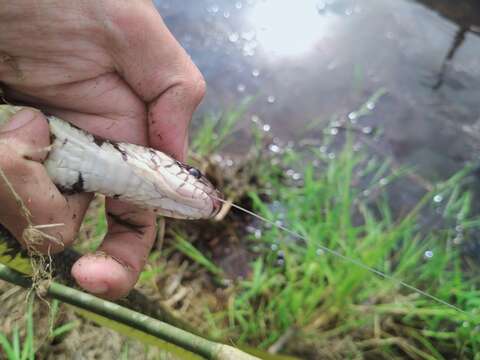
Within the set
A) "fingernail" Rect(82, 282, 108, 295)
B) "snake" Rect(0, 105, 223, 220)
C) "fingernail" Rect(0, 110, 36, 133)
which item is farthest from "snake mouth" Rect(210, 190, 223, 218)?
"fingernail" Rect(0, 110, 36, 133)

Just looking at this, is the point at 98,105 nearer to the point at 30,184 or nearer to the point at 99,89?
the point at 99,89

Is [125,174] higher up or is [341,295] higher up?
[125,174]

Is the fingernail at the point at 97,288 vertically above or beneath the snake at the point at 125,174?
beneath

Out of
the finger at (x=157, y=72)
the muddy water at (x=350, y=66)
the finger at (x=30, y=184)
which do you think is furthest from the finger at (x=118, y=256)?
the muddy water at (x=350, y=66)

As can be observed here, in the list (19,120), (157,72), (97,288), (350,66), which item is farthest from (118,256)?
(350,66)

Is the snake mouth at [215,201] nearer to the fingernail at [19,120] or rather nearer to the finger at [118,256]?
the finger at [118,256]

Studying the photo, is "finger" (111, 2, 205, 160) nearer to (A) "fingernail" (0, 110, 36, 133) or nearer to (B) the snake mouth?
(B) the snake mouth
